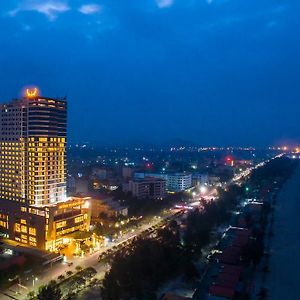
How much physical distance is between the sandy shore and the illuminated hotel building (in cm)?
919

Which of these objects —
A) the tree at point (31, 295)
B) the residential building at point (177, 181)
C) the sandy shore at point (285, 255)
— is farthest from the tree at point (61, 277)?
the residential building at point (177, 181)

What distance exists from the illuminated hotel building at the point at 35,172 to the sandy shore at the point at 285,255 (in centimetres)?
919

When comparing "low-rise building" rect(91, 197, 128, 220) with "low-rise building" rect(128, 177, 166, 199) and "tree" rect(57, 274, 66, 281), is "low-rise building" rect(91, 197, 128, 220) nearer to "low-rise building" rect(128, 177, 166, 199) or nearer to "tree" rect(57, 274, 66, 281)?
"low-rise building" rect(128, 177, 166, 199)

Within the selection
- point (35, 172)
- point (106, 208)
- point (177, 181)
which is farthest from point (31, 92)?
point (177, 181)

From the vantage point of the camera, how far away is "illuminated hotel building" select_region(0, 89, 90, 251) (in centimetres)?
1745

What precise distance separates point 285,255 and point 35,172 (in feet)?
38.8

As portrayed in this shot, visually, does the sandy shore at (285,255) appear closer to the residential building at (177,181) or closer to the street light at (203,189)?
the street light at (203,189)

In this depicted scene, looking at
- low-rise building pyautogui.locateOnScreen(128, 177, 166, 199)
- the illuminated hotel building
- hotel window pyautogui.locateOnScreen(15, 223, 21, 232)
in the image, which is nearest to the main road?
the illuminated hotel building

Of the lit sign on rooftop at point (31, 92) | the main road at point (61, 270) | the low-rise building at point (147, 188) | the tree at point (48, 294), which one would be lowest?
the main road at point (61, 270)

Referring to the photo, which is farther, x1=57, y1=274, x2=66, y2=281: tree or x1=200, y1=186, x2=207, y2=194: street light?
x1=200, y1=186, x2=207, y2=194: street light

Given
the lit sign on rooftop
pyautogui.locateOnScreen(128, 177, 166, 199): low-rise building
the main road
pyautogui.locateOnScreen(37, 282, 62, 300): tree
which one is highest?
the lit sign on rooftop

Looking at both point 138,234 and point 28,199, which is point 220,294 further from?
point 28,199

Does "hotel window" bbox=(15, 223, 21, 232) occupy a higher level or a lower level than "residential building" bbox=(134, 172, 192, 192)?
lower

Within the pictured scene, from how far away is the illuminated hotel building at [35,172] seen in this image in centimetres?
1745
